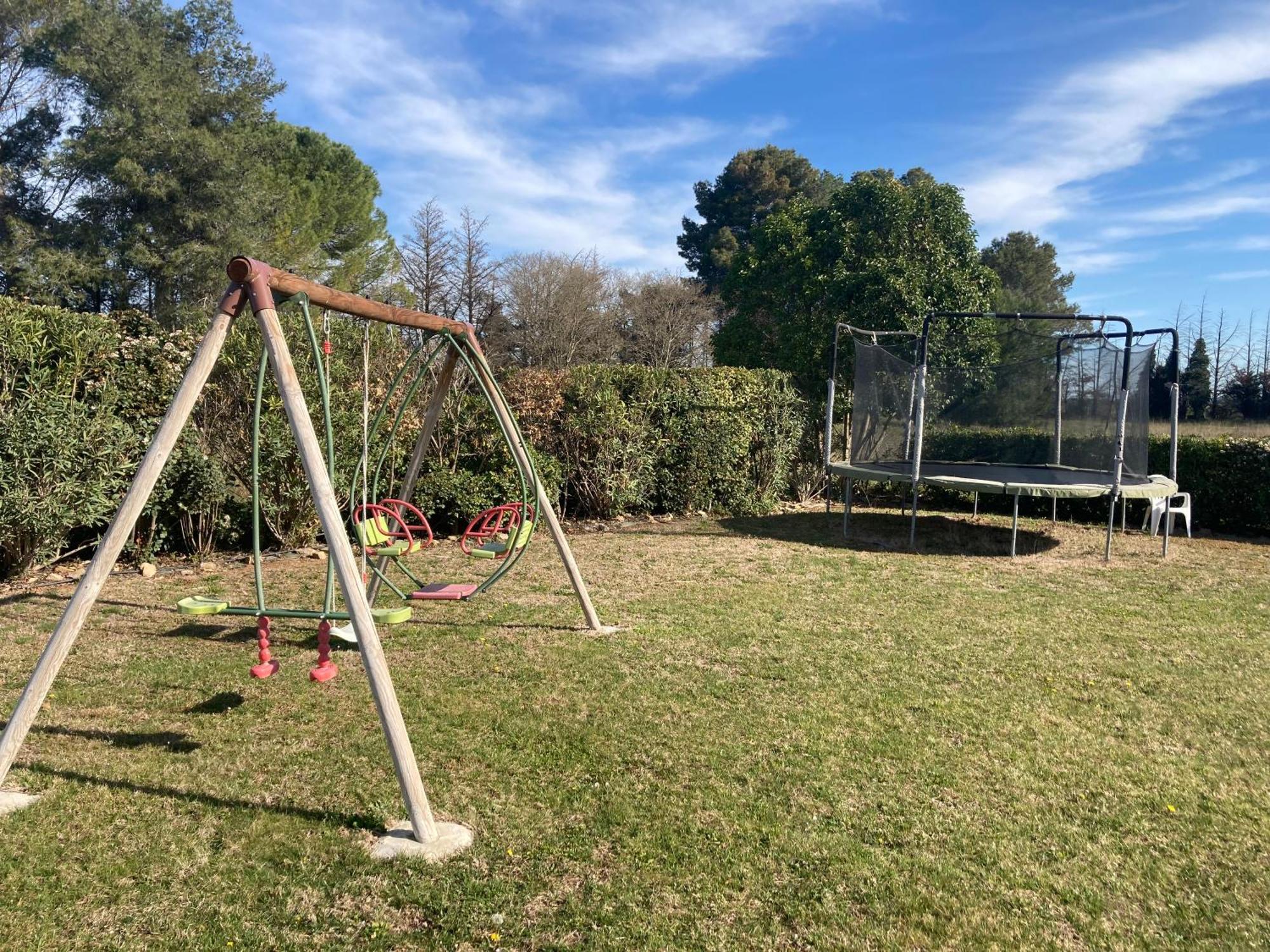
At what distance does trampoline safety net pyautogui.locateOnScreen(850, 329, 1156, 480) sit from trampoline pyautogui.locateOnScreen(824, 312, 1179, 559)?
0.01 meters

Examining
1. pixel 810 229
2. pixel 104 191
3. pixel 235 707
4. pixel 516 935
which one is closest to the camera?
pixel 516 935

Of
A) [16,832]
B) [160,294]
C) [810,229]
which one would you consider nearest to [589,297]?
[160,294]

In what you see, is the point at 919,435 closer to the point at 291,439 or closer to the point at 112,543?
the point at 291,439

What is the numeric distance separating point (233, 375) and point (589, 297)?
70.5 feet

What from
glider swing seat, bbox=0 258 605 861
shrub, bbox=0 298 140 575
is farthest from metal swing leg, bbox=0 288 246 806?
shrub, bbox=0 298 140 575

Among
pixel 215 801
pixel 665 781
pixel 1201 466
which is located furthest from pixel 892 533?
pixel 215 801

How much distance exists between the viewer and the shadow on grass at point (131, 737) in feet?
11.5

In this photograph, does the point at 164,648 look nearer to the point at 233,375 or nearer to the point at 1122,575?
the point at 233,375

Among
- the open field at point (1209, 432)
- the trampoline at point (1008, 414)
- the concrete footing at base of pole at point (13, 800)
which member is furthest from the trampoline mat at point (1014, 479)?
the concrete footing at base of pole at point (13, 800)

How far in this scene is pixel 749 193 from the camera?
36.1 m

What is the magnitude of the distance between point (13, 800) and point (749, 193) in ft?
119

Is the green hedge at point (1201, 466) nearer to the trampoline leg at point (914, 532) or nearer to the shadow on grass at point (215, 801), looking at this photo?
the trampoline leg at point (914, 532)

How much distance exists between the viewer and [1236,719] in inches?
159

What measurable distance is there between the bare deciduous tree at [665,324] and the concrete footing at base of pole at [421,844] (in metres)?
25.2
